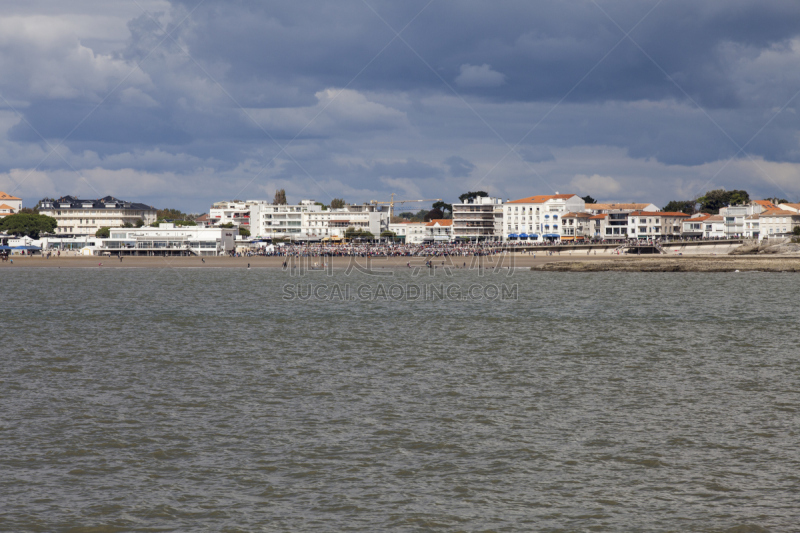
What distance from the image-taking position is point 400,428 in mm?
13688

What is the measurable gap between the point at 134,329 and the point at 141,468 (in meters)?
20.3

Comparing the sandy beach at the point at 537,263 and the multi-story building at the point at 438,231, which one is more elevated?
the multi-story building at the point at 438,231

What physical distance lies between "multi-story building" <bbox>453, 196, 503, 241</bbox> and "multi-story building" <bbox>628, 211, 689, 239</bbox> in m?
31.6

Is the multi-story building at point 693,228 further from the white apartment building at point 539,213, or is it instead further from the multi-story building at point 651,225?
the white apartment building at point 539,213

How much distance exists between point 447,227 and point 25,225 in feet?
308

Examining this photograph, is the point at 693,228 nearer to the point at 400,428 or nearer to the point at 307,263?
the point at 307,263

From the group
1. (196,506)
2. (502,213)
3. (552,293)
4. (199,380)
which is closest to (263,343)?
(199,380)

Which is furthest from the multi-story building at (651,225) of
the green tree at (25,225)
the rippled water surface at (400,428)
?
the green tree at (25,225)

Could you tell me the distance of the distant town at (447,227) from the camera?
407 ft

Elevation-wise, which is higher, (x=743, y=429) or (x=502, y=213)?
(x=502, y=213)

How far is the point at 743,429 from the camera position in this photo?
13492mm

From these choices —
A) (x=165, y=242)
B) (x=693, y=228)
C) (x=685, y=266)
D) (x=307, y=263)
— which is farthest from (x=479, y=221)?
(x=685, y=266)

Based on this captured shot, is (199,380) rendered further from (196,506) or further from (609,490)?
(609,490)

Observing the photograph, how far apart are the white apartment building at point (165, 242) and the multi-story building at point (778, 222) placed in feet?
307
